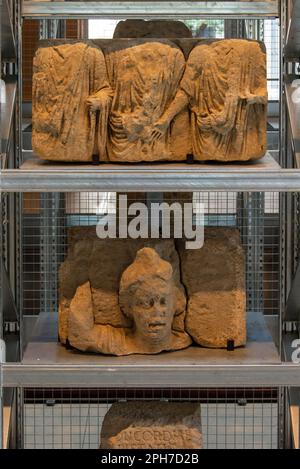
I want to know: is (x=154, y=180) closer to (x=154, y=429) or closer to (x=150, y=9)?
(x=150, y=9)

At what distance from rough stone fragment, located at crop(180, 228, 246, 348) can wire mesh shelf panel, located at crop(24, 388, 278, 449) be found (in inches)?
32.5

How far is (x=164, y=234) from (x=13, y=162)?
29.1 inches

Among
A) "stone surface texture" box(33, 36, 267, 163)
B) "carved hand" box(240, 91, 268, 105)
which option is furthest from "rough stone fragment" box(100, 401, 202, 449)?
"carved hand" box(240, 91, 268, 105)

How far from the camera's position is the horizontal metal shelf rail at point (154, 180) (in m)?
4.65

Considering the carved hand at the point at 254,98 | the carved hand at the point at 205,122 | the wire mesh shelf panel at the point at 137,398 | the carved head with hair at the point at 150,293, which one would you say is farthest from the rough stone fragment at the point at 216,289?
the wire mesh shelf panel at the point at 137,398

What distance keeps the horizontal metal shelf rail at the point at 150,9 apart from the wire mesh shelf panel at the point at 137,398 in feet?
6.02

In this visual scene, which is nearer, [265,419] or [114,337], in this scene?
[114,337]

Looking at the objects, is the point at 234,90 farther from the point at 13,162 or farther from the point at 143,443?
the point at 143,443

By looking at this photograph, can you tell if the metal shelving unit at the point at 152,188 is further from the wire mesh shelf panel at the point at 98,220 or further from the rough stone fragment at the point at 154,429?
the wire mesh shelf panel at the point at 98,220

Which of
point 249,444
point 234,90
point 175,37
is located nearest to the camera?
point 234,90

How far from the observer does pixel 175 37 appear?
5121 millimetres

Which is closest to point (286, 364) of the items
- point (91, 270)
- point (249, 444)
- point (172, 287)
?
point (172, 287)

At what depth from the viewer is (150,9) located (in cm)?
496

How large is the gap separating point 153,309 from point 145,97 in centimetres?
84
